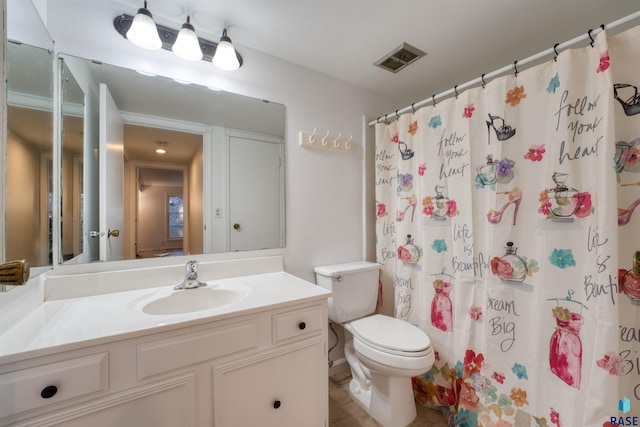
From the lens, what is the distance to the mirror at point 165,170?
114 cm

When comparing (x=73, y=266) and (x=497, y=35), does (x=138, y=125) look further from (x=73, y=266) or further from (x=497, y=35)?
(x=497, y=35)

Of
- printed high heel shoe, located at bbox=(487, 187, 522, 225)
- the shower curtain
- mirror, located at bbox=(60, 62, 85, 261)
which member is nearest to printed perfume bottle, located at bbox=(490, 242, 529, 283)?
the shower curtain

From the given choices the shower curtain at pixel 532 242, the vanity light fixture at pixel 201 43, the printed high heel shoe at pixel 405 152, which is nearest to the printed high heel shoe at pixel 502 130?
the shower curtain at pixel 532 242

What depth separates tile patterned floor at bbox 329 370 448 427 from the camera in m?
1.41

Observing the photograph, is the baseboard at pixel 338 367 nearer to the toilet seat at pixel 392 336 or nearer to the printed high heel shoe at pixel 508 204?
the toilet seat at pixel 392 336

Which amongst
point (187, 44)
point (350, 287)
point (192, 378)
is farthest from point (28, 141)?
point (350, 287)

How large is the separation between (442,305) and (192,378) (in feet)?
4.42

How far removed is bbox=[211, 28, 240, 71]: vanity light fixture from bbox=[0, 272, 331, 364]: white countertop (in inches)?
45.9

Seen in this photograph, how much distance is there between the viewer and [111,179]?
3.88 ft

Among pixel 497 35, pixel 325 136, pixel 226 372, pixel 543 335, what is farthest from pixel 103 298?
pixel 497 35

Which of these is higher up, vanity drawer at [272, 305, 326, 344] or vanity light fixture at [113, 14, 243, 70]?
vanity light fixture at [113, 14, 243, 70]

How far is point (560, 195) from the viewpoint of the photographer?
1.09 metres

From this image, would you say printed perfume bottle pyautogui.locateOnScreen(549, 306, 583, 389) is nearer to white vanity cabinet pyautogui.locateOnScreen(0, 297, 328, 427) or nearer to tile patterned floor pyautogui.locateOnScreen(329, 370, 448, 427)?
tile patterned floor pyautogui.locateOnScreen(329, 370, 448, 427)

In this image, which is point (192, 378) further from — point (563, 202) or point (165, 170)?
point (563, 202)
